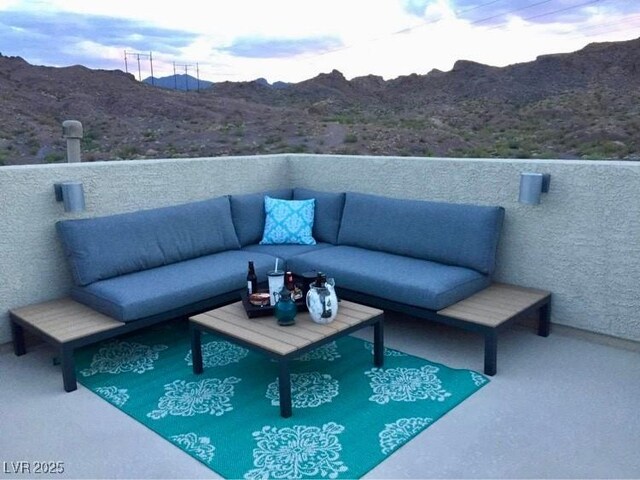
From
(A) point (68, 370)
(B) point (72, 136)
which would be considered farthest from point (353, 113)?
(A) point (68, 370)

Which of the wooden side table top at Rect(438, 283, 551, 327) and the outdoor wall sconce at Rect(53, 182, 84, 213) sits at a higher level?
the outdoor wall sconce at Rect(53, 182, 84, 213)

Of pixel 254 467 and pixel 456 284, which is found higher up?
pixel 456 284

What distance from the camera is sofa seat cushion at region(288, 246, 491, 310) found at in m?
3.37

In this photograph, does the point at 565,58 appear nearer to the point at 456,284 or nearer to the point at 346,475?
the point at 456,284

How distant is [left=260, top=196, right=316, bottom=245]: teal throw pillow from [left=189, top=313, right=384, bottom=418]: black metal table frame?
1638 millimetres

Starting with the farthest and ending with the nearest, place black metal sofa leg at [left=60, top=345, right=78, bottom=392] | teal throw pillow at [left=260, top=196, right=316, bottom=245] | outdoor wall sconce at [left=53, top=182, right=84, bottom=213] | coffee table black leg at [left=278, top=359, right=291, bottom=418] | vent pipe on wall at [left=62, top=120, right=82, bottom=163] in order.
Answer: teal throw pillow at [left=260, top=196, right=316, bottom=245], vent pipe on wall at [left=62, top=120, right=82, bottom=163], outdoor wall sconce at [left=53, top=182, right=84, bottom=213], black metal sofa leg at [left=60, top=345, right=78, bottom=392], coffee table black leg at [left=278, top=359, right=291, bottom=418]

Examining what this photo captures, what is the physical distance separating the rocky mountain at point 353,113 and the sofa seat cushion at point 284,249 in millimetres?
10769

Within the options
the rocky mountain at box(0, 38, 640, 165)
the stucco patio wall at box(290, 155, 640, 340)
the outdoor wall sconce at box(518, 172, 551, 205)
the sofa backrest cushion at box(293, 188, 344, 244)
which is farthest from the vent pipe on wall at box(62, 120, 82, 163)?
the rocky mountain at box(0, 38, 640, 165)

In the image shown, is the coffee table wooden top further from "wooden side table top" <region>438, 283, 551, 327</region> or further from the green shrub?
the green shrub

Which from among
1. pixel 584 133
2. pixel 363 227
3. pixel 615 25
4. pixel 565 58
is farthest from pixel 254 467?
pixel 565 58

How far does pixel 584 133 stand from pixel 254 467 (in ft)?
51.0

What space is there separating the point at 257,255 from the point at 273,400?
163 cm

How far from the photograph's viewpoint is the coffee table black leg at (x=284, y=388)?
8.60ft

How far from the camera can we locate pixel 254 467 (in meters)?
2.27
